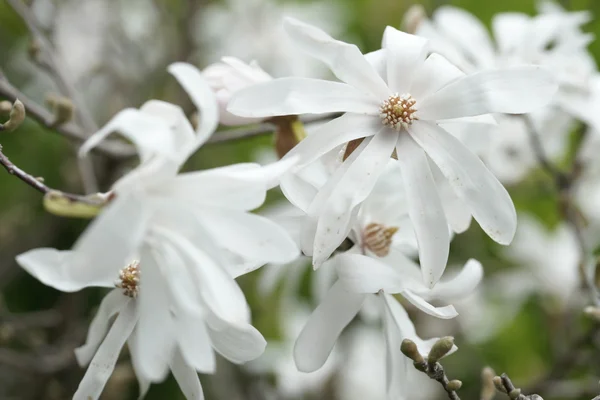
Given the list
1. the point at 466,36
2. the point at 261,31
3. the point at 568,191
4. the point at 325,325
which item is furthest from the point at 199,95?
the point at 261,31

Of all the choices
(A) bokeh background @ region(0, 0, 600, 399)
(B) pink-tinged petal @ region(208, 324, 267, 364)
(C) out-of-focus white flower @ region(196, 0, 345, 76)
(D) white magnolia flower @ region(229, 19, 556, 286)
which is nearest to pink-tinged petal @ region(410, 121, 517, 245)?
(D) white magnolia flower @ region(229, 19, 556, 286)

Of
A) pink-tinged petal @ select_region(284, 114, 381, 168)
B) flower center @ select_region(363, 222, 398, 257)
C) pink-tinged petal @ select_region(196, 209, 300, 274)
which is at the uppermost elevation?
pink-tinged petal @ select_region(284, 114, 381, 168)

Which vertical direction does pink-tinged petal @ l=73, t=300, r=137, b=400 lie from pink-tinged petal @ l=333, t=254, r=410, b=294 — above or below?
below

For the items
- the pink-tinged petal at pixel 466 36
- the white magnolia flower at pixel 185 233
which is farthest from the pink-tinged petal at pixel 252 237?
the pink-tinged petal at pixel 466 36

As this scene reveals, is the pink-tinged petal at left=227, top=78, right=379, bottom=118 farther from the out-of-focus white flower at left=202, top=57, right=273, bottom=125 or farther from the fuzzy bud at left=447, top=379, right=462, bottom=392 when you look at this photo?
the fuzzy bud at left=447, top=379, right=462, bottom=392

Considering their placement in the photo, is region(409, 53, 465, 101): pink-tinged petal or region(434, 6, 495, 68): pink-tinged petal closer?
region(409, 53, 465, 101): pink-tinged petal

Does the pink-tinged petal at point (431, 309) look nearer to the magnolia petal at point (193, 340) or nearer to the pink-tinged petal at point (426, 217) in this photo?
the pink-tinged petal at point (426, 217)
